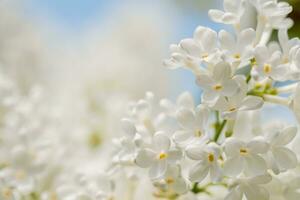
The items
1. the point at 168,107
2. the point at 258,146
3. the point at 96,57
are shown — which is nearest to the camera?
the point at 258,146

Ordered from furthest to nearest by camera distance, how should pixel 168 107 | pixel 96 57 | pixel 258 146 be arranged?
pixel 96 57 < pixel 168 107 < pixel 258 146

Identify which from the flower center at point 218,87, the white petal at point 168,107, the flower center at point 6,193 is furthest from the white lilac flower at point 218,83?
the flower center at point 6,193

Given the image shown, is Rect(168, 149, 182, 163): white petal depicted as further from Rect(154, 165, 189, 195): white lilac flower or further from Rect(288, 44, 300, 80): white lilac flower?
Rect(288, 44, 300, 80): white lilac flower

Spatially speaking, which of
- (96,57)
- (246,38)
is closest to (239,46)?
(246,38)

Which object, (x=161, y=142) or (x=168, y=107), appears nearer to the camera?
(x=161, y=142)

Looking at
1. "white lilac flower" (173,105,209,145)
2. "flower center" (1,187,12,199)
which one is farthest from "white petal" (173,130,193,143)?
"flower center" (1,187,12,199)

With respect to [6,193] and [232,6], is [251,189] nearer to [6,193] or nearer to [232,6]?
[232,6]

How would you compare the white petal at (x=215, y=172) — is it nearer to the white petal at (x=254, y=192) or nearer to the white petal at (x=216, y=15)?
the white petal at (x=254, y=192)
